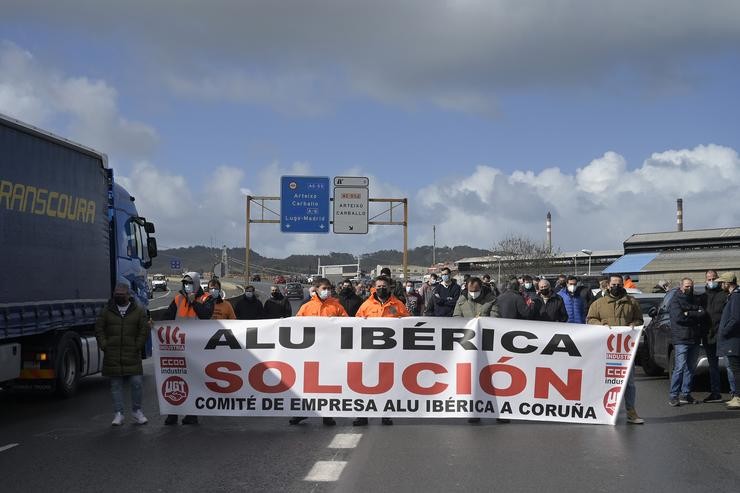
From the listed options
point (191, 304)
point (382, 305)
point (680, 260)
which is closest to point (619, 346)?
point (382, 305)

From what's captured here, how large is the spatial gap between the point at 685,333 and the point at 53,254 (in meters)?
8.95

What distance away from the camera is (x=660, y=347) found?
15297 millimetres

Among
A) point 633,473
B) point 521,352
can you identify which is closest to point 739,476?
point 633,473

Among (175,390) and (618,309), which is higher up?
(618,309)

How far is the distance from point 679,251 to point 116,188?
53514 mm

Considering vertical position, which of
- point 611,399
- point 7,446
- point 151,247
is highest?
point 151,247

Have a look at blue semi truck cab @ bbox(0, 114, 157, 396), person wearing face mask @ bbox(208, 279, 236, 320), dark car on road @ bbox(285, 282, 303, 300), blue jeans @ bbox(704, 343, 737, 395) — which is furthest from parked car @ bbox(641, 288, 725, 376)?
dark car on road @ bbox(285, 282, 303, 300)

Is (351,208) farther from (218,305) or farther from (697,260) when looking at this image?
(697,260)

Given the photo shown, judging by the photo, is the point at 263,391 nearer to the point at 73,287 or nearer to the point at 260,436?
the point at 260,436

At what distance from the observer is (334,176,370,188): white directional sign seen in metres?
36.3

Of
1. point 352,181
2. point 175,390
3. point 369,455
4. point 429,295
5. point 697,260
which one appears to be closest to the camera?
point 369,455

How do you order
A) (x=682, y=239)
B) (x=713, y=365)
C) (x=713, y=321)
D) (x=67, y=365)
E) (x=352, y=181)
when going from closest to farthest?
(x=713, y=321) → (x=713, y=365) → (x=67, y=365) → (x=352, y=181) → (x=682, y=239)

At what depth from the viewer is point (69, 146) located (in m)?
13.5

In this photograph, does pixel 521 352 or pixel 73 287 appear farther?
pixel 73 287
